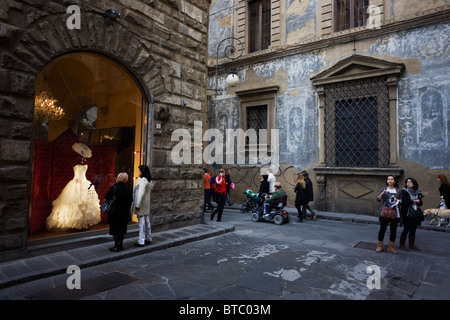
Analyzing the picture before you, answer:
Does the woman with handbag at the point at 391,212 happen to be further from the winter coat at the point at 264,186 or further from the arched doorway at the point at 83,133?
the arched doorway at the point at 83,133

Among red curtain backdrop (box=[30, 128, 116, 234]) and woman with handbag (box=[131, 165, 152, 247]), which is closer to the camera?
red curtain backdrop (box=[30, 128, 116, 234])

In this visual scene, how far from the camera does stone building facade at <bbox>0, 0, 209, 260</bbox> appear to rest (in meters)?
4.81

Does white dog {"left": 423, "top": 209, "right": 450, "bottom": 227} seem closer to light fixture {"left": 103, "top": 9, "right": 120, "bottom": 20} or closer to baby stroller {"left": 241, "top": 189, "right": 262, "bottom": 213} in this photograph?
baby stroller {"left": 241, "top": 189, "right": 262, "bottom": 213}

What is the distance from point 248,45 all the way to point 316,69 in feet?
12.8

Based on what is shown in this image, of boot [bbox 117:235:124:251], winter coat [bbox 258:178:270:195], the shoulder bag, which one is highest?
winter coat [bbox 258:178:270:195]

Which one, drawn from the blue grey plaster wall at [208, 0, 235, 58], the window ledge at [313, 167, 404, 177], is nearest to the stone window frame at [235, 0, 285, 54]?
the blue grey plaster wall at [208, 0, 235, 58]

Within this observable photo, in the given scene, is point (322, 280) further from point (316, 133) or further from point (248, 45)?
point (248, 45)

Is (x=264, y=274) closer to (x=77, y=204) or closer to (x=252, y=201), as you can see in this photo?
(x=77, y=204)

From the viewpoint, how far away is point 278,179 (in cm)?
1311

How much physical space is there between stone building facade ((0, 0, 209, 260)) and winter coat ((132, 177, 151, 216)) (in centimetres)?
96

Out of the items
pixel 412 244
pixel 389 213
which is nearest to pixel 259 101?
pixel 389 213

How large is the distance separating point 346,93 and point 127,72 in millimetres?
8251
